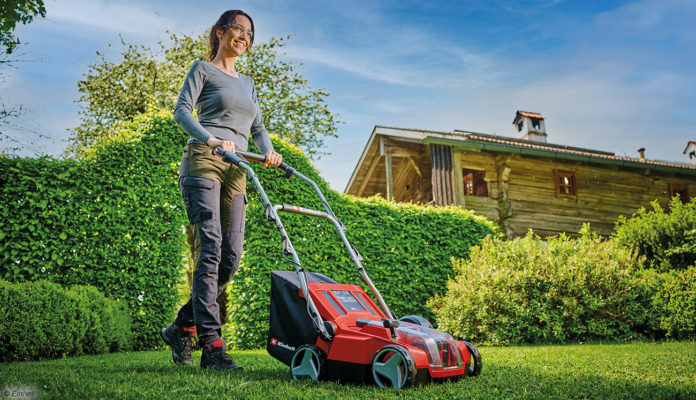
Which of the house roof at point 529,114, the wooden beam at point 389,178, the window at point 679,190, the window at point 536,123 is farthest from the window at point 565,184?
the house roof at point 529,114

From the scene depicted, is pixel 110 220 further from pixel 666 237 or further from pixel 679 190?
pixel 679 190

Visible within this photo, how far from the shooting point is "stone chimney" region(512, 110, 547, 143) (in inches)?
851

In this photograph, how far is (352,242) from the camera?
8.15m

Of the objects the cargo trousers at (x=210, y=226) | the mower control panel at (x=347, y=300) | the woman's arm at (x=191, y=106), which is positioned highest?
the woman's arm at (x=191, y=106)

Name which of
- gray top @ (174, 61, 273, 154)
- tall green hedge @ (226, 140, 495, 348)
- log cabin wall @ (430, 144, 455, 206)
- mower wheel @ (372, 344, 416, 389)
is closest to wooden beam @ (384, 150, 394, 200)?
log cabin wall @ (430, 144, 455, 206)

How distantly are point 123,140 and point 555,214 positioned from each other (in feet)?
42.5

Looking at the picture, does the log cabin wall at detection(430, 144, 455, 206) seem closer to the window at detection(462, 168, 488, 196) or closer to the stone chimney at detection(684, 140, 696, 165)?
the window at detection(462, 168, 488, 196)

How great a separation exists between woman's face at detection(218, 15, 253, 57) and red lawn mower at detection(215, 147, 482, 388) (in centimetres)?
76

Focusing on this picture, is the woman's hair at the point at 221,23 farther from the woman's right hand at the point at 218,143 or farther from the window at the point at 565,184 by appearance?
the window at the point at 565,184

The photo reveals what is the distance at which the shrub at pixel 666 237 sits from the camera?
816 cm

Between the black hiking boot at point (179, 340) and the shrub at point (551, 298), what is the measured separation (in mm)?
4598

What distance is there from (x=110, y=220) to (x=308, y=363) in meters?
4.39

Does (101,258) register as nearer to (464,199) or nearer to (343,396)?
(343,396)

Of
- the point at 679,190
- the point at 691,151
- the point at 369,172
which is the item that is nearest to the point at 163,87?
the point at 369,172
